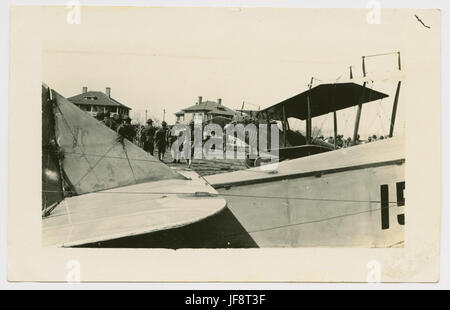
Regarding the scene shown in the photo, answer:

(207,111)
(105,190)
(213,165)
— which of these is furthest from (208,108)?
(105,190)

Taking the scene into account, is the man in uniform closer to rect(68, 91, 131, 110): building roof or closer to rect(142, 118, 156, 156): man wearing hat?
rect(142, 118, 156, 156): man wearing hat

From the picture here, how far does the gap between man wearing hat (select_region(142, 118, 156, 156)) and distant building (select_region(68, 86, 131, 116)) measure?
0.71ft

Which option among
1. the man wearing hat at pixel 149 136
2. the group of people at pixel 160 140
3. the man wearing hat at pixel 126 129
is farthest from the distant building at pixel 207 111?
the man wearing hat at pixel 126 129

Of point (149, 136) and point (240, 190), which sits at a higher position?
point (149, 136)

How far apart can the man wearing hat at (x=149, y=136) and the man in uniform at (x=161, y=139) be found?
0.03 meters

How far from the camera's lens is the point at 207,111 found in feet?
13.9

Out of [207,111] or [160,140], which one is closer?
[207,111]

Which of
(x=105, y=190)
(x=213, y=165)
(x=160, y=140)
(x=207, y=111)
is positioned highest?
(x=207, y=111)

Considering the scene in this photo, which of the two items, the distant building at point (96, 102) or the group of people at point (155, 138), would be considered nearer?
the distant building at point (96, 102)

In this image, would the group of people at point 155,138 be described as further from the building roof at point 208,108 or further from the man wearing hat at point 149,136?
the building roof at point 208,108

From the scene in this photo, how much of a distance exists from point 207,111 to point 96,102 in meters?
0.86

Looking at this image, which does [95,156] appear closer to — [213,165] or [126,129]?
[126,129]

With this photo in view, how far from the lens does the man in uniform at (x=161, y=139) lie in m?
4.32

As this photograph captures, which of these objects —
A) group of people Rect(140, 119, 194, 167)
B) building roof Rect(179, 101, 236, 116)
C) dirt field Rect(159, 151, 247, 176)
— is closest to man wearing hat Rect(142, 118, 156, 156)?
group of people Rect(140, 119, 194, 167)
